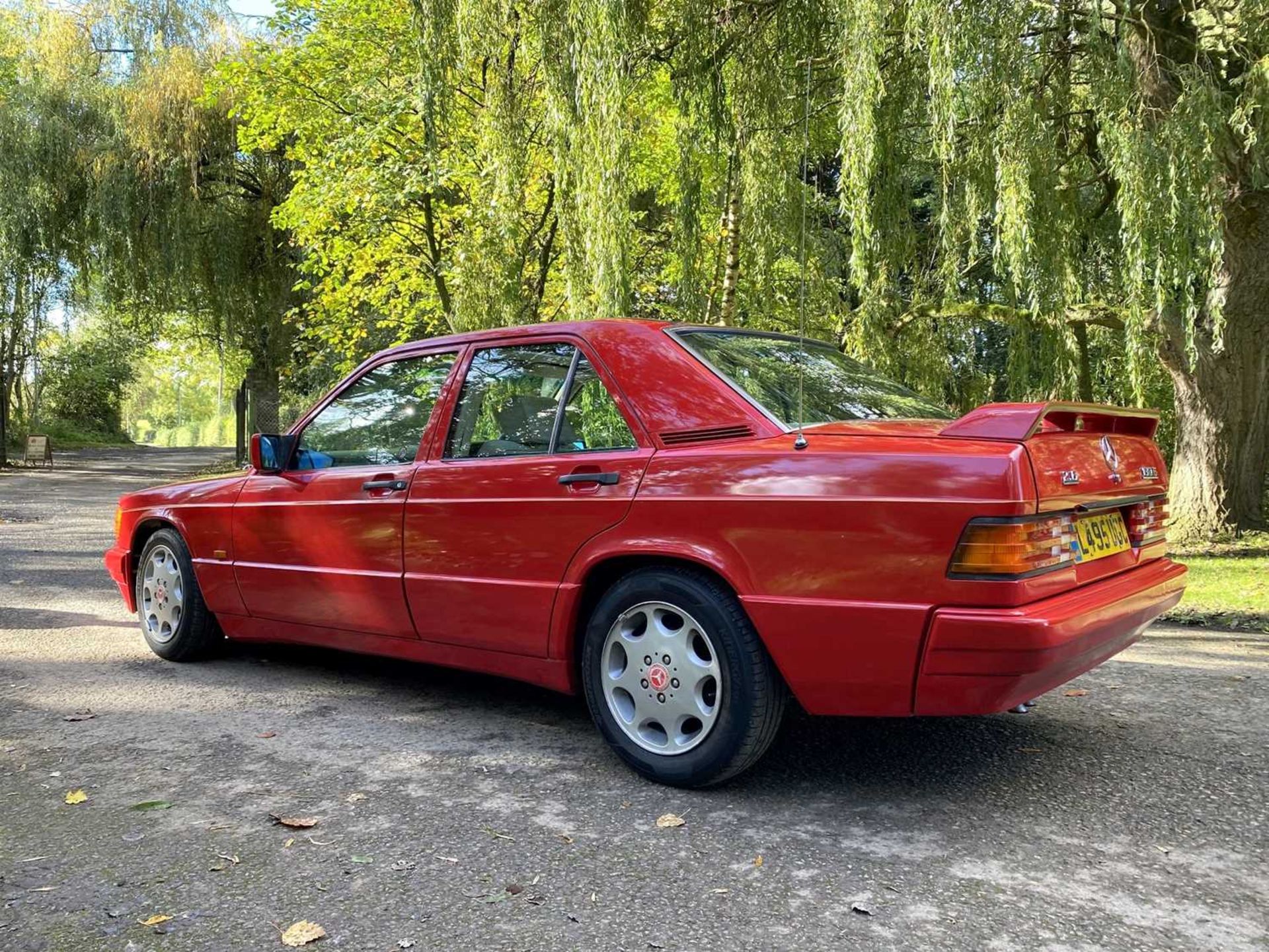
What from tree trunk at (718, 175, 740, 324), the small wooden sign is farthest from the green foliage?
tree trunk at (718, 175, 740, 324)

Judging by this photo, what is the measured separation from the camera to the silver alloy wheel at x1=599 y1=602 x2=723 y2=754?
3.25m

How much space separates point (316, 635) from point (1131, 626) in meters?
3.39

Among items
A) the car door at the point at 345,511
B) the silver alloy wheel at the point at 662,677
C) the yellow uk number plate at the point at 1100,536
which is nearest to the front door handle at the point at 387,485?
the car door at the point at 345,511

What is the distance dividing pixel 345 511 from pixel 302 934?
2225 mm

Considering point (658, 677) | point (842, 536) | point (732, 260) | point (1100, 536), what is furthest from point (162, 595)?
point (732, 260)

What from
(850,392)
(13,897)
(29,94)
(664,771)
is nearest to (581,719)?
(664,771)

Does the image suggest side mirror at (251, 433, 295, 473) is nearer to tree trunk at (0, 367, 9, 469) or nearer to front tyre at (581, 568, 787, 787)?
front tyre at (581, 568, 787, 787)

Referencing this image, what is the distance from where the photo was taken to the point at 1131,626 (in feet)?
10.9

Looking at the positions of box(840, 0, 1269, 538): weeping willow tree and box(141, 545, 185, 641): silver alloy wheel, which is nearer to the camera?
box(141, 545, 185, 641): silver alloy wheel

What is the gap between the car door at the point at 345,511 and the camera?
4.18m

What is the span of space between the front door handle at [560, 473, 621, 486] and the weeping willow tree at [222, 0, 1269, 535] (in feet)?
3.71

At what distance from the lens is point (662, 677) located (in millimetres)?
3326

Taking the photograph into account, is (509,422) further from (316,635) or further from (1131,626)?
(1131,626)

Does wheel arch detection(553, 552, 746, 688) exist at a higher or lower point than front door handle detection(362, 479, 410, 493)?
lower
